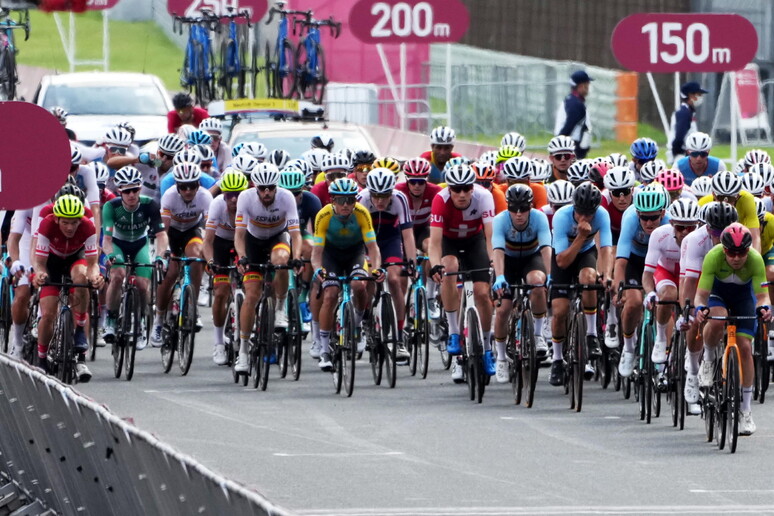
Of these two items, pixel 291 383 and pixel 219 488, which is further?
pixel 291 383

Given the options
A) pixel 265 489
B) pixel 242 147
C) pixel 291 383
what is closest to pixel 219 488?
pixel 265 489

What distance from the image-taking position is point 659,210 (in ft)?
51.4

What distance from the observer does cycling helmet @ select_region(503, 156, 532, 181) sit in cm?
1777

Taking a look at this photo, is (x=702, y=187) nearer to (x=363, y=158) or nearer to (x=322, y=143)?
(x=363, y=158)

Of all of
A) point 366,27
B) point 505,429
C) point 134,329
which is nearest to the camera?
point 505,429

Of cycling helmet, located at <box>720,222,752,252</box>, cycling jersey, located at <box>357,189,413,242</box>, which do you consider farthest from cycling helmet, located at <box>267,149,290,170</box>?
cycling helmet, located at <box>720,222,752,252</box>

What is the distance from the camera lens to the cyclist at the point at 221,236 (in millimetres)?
18047

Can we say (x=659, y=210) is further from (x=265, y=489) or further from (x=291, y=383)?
(x=265, y=489)

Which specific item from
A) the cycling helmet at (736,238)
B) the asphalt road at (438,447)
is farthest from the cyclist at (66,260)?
the cycling helmet at (736,238)

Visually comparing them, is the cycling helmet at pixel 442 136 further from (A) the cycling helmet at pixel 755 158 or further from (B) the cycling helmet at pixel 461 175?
(B) the cycling helmet at pixel 461 175

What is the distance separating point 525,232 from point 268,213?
2281 mm

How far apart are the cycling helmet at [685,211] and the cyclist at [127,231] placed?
5.25 metres

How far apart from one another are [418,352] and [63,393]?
29.8 ft

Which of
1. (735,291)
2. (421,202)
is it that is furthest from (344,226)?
(735,291)
